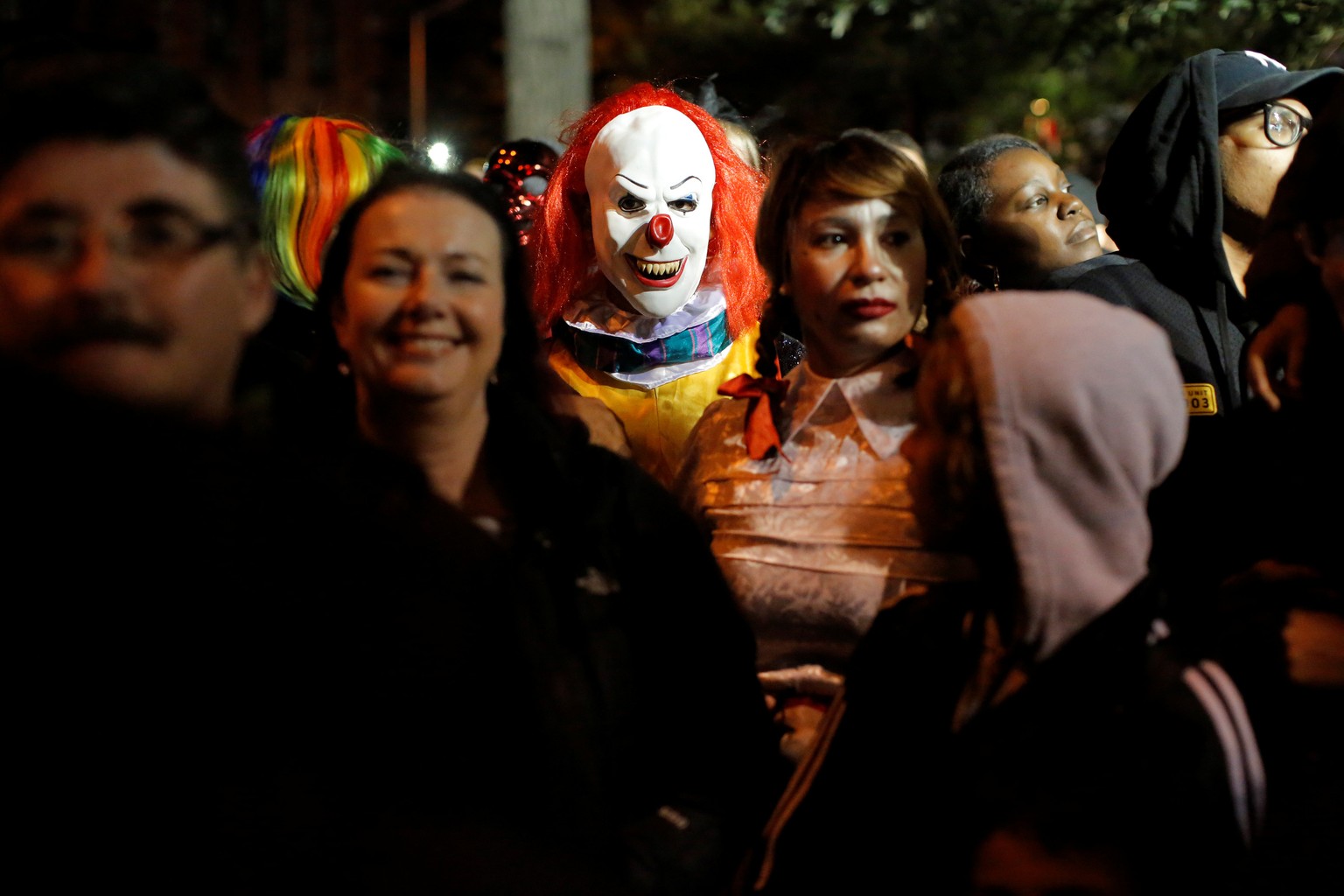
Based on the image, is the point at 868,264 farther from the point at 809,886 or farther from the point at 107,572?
the point at 107,572

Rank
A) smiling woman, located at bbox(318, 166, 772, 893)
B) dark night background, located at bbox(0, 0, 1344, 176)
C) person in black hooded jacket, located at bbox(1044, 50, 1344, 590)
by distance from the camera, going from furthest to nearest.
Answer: dark night background, located at bbox(0, 0, 1344, 176) < person in black hooded jacket, located at bbox(1044, 50, 1344, 590) < smiling woman, located at bbox(318, 166, 772, 893)

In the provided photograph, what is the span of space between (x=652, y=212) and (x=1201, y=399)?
1.42 meters

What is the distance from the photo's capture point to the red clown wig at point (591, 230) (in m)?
3.29

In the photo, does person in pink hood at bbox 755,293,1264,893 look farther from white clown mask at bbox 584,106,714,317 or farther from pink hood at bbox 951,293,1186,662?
white clown mask at bbox 584,106,714,317

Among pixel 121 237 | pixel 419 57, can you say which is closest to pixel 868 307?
pixel 121 237

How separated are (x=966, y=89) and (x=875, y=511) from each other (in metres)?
9.18

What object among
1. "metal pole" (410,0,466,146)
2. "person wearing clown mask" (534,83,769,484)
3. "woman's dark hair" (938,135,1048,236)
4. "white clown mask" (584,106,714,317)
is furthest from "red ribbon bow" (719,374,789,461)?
"metal pole" (410,0,466,146)

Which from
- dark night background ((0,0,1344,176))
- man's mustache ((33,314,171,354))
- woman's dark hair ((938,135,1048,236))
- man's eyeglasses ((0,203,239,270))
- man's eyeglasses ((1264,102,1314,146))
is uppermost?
dark night background ((0,0,1344,176))

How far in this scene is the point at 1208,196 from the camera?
2.95m

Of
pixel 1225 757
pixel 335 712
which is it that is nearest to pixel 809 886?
pixel 1225 757

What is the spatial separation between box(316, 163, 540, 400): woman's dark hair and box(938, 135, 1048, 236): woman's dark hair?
6.20 feet

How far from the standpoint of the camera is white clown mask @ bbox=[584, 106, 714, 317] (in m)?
3.12

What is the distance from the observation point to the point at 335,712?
1479 mm

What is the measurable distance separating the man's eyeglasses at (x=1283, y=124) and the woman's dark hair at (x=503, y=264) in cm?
200
